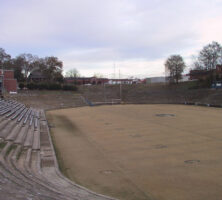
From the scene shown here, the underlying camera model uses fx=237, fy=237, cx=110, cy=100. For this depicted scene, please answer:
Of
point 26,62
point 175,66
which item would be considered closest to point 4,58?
point 26,62

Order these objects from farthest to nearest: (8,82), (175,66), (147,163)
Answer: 1. (175,66)
2. (8,82)
3. (147,163)

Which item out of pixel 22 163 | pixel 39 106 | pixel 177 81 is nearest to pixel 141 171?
pixel 22 163

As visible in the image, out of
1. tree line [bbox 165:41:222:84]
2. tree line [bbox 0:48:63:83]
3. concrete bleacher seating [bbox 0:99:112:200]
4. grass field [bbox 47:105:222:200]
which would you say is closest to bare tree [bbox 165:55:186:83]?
tree line [bbox 165:41:222:84]

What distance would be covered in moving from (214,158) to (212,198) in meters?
4.38

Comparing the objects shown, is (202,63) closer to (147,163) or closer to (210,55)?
(210,55)

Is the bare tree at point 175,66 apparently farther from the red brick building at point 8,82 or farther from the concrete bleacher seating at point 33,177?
the concrete bleacher seating at point 33,177

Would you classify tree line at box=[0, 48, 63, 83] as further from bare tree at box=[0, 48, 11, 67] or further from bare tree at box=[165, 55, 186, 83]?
bare tree at box=[165, 55, 186, 83]

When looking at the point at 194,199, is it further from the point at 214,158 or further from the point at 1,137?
the point at 1,137

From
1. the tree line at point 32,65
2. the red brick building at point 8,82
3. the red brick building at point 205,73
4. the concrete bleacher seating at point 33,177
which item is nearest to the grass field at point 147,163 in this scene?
the concrete bleacher seating at point 33,177

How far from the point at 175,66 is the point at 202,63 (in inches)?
277

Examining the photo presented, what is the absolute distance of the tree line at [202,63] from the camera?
5871 cm

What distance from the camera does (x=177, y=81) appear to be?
66500 mm

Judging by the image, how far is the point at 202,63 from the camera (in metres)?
62.2

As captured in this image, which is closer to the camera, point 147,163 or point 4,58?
point 147,163
